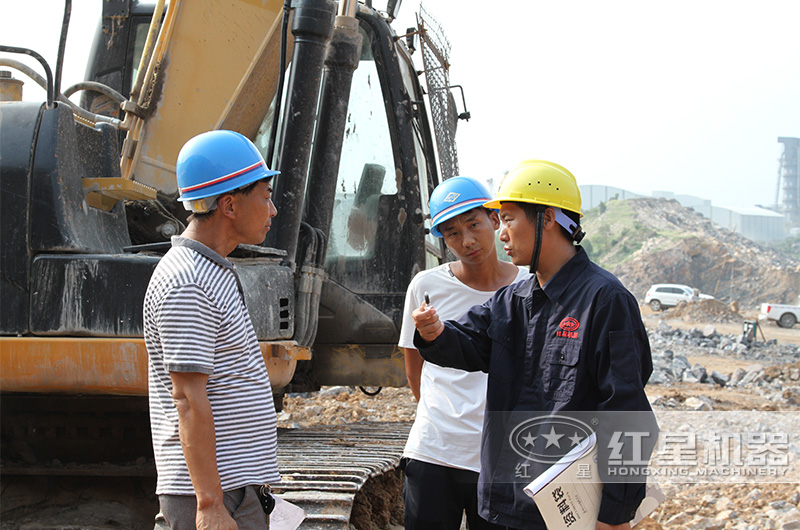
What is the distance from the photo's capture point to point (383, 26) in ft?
16.9

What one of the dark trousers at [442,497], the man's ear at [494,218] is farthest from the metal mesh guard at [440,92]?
the dark trousers at [442,497]

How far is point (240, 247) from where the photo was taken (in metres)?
3.71

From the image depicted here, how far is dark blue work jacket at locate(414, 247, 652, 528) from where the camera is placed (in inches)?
85.7

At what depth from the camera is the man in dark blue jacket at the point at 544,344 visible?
7.18ft

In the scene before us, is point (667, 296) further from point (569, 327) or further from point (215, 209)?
point (215, 209)

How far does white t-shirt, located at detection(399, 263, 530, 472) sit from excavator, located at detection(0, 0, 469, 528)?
539 millimetres

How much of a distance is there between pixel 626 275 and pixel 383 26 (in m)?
54.0

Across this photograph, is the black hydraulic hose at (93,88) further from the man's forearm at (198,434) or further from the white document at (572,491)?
the white document at (572,491)

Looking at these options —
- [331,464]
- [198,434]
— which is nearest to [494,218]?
[331,464]

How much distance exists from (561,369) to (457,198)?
3.58 ft

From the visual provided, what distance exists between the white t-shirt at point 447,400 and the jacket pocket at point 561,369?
605 millimetres

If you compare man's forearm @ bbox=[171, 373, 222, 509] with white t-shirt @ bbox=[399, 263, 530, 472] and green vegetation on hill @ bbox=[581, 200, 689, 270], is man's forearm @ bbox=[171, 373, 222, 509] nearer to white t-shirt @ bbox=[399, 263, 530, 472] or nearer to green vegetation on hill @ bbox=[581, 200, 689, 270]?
white t-shirt @ bbox=[399, 263, 530, 472]

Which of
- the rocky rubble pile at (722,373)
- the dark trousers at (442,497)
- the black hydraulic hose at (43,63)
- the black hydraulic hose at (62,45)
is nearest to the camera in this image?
the dark trousers at (442,497)

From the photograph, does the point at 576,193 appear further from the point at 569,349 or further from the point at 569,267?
the point at 569,349
